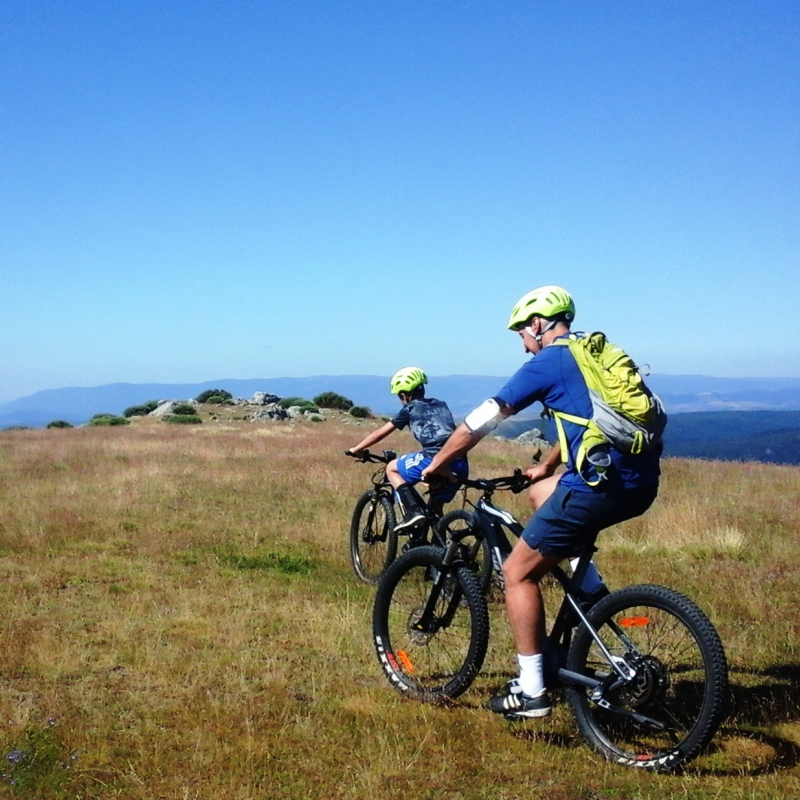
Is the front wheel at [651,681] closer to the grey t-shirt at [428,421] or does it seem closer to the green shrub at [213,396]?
the grey t-shirt at [428,421]

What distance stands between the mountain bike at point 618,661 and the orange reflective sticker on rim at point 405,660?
0.28ft

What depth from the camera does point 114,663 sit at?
6.30 metres

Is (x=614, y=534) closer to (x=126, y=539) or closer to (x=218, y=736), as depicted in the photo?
(x=126, y=539)

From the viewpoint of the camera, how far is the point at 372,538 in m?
9.61

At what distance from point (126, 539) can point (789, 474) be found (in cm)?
1568

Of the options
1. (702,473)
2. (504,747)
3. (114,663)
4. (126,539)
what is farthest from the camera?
(702,473)

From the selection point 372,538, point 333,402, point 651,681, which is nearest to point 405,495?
point 372,538

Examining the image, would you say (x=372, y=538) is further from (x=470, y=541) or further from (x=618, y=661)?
(x=618, y=661)

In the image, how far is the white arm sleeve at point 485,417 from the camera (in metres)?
4.65

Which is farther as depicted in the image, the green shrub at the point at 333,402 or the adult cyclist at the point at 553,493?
the green shrub at the point at 333,402

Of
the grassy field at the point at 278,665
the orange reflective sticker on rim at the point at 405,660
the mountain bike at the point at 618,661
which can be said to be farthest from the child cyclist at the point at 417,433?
the mountain bike at the point at 618,661

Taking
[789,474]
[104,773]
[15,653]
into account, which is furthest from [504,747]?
[789,474]

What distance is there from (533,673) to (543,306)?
6.91 feet

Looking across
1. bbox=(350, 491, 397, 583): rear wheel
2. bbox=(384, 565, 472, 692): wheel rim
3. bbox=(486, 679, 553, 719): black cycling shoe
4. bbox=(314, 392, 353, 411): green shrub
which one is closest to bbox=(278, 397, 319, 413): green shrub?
bbox=(314, 392, 353, 411): green shrub
